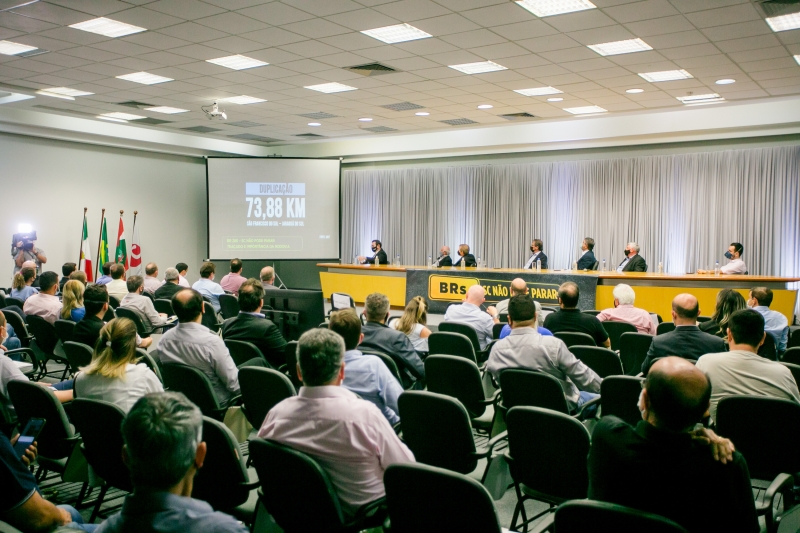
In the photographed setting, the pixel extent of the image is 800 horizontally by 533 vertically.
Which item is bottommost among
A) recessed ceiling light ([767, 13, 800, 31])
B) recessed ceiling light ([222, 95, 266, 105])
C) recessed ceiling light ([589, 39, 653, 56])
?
recessed ceiling light ([767, 13, 800, 31])

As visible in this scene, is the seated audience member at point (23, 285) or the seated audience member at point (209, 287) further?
the seated audience member at point (209, 287)

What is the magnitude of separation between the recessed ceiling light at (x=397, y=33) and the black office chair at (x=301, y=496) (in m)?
5.36

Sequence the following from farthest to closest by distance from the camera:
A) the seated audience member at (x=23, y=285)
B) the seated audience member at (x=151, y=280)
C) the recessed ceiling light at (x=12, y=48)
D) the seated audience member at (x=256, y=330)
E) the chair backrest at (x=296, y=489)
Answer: the seated audience member at (x=151, y=280)
the seated audience member at (x=23, y=285)
the recessed ceiling light at (x=12, y=48)
the seated audience member at (x=256, y=330)
the chair backrest at (x=296, y=489)

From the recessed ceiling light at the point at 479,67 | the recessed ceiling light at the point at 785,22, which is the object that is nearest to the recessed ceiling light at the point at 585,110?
the recessed ceiling light at the point at 479,67

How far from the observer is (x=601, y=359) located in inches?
172

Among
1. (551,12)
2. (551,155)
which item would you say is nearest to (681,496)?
(551,12)

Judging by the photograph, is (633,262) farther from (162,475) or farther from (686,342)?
(162,475)

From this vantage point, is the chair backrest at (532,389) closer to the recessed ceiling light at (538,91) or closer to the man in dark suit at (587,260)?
the recessed ceiling light at (538,91)

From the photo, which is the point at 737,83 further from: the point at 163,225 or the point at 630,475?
the point at 163,225

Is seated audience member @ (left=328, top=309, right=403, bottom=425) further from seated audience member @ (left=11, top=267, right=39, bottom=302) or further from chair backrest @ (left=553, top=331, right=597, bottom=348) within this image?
seated audience member @ (left=11, top=267, right=39, bottom=302)

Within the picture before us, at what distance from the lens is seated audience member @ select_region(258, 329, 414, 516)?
2.25 metres

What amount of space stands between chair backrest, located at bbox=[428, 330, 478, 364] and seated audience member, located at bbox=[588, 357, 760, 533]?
301cm

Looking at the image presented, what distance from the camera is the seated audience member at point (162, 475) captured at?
1.47m

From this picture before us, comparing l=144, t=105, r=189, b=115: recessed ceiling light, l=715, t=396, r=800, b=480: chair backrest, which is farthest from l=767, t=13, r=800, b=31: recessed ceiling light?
l=144, t=105, r=189, b=115: recessed ceiling light
